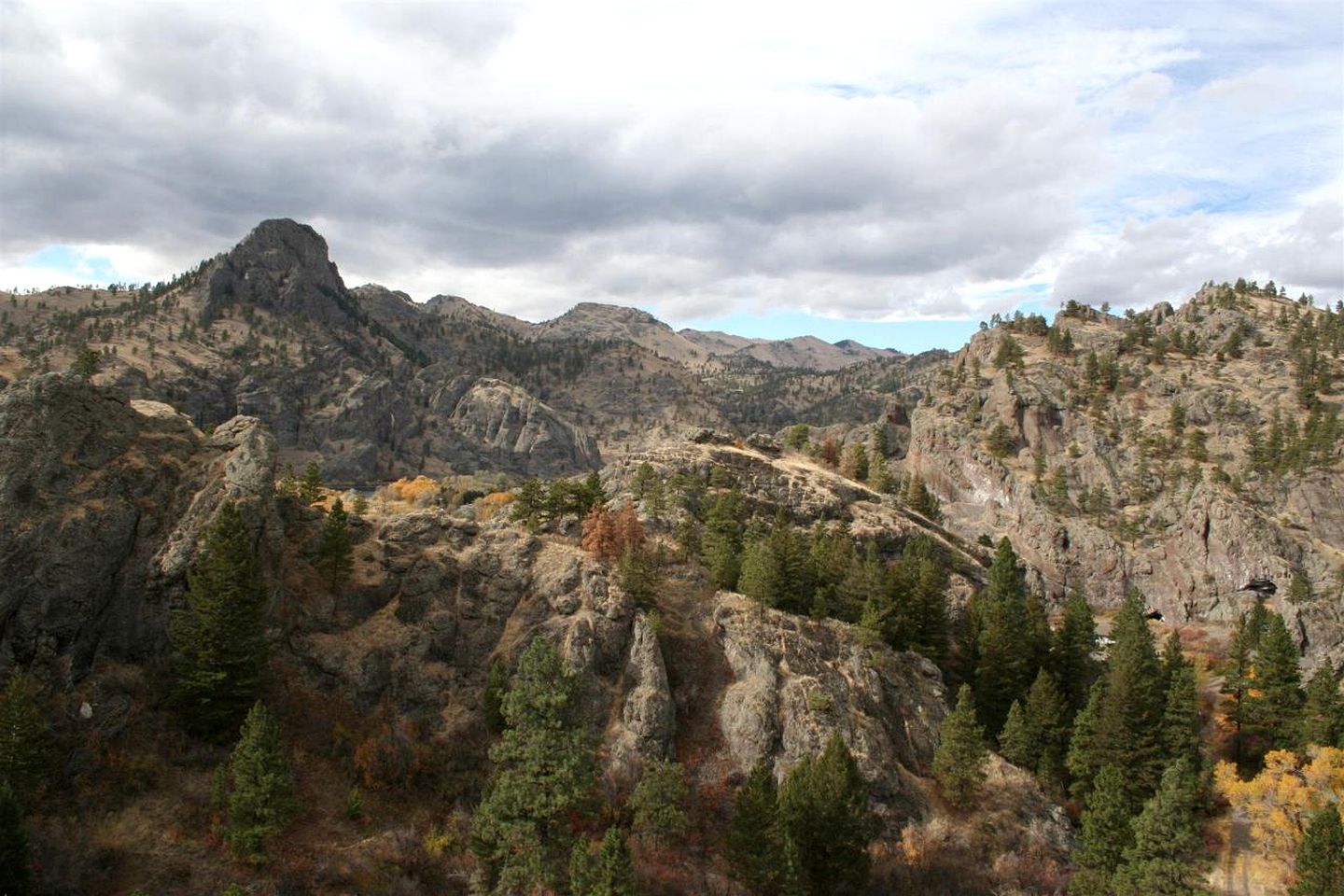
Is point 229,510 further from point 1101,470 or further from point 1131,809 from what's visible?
point 1101,470

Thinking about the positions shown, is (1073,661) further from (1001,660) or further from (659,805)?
(659,805)

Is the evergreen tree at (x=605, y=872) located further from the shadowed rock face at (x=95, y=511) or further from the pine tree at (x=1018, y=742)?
the pine tree at (x=1018, y=742)

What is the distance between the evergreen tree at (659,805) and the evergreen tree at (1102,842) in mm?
26227

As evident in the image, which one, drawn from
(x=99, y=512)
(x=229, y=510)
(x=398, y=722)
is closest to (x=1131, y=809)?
(x=398, y=722)

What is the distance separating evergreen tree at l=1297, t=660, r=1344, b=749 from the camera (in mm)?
63844

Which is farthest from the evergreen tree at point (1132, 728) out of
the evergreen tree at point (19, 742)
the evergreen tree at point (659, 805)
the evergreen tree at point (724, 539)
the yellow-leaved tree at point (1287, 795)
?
the evergreen tree at point (19, 742)

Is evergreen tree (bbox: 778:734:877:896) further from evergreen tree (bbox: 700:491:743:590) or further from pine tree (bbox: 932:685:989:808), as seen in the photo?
evergreen tree (bbox: 700:491:743:590)

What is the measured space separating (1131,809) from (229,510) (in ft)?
221

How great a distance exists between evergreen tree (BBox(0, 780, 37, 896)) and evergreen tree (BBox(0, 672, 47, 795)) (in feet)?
10.8

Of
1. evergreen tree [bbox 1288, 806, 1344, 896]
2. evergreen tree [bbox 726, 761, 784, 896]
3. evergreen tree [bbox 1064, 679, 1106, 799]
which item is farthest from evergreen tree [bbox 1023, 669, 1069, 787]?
evergreen tree [bbox 726, 761, 784, 896]

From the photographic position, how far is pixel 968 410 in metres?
184

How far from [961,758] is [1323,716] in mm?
35280

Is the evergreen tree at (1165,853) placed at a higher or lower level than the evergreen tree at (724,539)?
lower

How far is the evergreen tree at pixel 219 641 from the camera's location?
4497 cm
